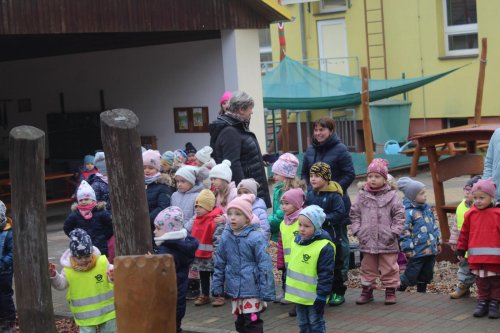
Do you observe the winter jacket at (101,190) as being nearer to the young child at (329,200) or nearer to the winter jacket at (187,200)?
the winter jacket at (187,200)

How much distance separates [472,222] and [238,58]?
866 centimetres

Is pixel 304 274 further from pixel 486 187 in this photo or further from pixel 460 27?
pixel 460 27

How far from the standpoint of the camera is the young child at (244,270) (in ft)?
25.8

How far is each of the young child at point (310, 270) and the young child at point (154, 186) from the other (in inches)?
87.1

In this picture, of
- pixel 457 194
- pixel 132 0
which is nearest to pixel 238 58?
pixel 132 0

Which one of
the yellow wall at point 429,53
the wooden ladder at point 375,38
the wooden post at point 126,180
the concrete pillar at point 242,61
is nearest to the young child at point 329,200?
the wooden post at point 126,180

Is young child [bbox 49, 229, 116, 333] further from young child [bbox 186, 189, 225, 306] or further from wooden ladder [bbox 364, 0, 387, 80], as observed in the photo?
wooden ladder [bbox 364, 0, 387, 80]

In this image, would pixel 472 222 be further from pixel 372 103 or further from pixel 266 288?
pixel 372 103

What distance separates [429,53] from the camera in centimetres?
2455

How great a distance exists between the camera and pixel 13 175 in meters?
7.64

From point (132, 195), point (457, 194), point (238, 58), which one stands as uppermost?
point (238, 58)

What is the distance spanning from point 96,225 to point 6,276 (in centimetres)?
100

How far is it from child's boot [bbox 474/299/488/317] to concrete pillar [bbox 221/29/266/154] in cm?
875

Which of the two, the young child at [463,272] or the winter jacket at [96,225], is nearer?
the young child at [463,272]
